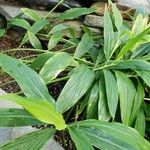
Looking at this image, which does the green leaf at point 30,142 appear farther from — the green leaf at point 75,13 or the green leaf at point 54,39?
the green leaf at point 75,13

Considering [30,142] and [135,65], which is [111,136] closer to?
[30,142]

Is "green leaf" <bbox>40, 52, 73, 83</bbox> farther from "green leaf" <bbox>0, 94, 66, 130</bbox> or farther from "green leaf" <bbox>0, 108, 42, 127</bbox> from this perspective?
"green leaf" <bbox>0, 94, 66, 130</bbox>

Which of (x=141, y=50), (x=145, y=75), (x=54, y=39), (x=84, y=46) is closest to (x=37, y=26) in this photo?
(x=54, y=39)

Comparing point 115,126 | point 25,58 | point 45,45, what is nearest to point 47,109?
point 115,126

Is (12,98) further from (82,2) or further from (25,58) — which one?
(82,2)

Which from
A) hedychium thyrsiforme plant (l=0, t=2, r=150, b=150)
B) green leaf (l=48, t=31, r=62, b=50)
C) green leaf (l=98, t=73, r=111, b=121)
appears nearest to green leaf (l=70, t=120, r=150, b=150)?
hedychium thyrsiforme plant (l=0, t=2, r=150, b=150)

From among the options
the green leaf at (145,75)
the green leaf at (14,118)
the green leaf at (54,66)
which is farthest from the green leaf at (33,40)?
the green leaf at (14,118)

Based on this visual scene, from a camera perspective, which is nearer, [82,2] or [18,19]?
[18,19]
